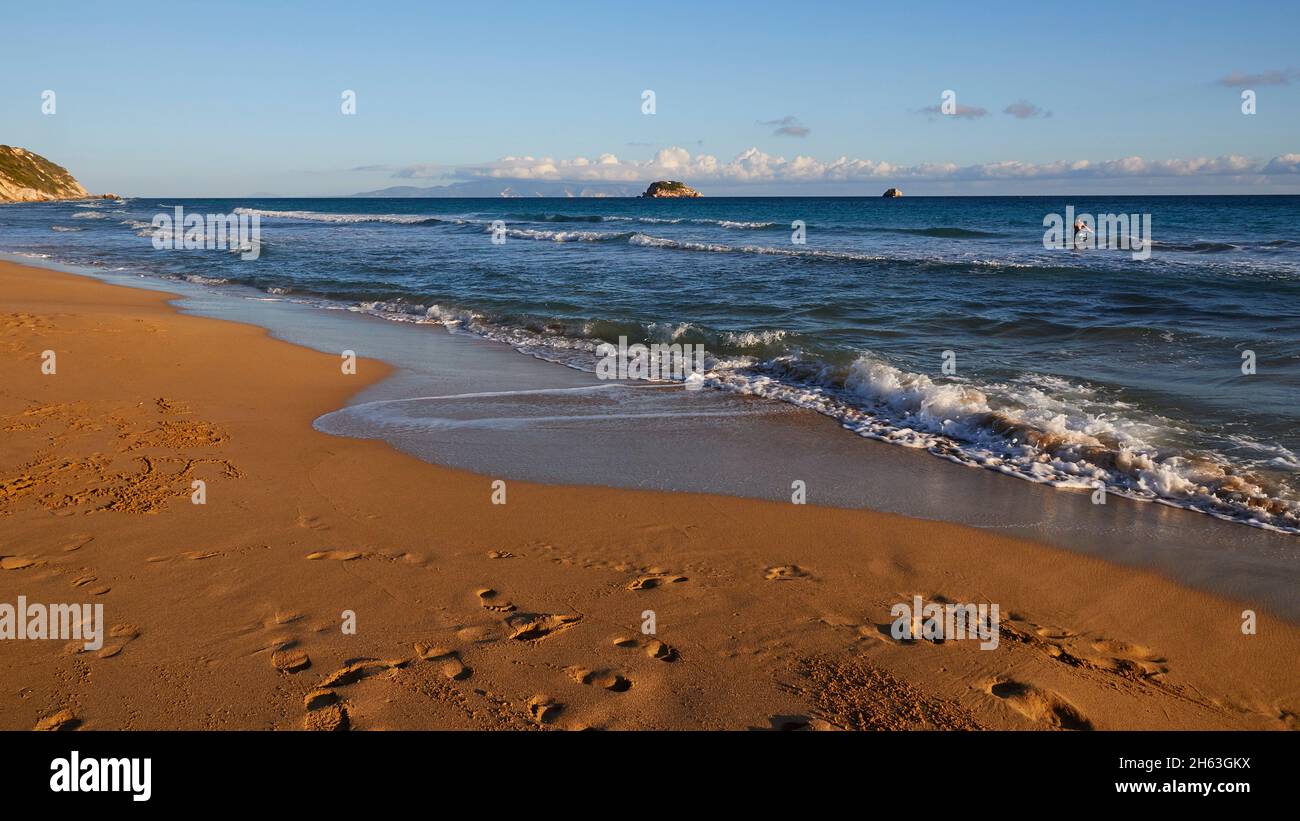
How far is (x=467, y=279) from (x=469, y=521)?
15.7 meters

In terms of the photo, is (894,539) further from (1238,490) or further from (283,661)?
(283,661)

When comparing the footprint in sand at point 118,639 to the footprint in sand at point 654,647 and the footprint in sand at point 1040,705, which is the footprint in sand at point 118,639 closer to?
the footprint in sand at point 654,647

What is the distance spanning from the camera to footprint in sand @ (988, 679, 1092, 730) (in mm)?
3225

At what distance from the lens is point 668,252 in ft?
91.2

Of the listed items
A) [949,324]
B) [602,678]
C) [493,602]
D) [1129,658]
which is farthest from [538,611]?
[949,324]

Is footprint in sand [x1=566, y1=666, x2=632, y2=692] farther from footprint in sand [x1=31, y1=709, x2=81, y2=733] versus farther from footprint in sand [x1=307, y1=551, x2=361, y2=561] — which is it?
footprint in sand [x1=31, y1=709, x2=81, y2=733]

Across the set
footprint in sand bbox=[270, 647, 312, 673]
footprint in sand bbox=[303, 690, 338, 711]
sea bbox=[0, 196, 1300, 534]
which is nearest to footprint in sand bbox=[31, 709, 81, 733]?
footprint in sand bbox=[270, 647, 312, 673]

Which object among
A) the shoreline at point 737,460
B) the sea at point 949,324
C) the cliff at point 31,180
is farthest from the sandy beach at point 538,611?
the cliff at point 31,180

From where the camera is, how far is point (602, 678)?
3.43 meters

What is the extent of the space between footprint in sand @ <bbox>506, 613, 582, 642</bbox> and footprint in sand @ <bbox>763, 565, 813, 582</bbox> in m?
1.17

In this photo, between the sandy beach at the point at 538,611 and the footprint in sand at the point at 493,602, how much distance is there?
36 mm
